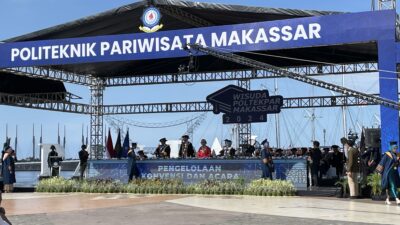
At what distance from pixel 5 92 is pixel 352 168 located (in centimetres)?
1832

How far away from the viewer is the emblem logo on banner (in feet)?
67.3

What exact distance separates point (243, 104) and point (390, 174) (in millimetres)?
8625

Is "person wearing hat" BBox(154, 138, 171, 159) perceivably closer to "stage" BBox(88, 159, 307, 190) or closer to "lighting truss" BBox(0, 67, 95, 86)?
"stage" BBox(88, 159, 307, 190)

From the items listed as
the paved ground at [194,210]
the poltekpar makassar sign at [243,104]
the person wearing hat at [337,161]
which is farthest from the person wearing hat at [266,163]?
the person wearing hat at [337,161]

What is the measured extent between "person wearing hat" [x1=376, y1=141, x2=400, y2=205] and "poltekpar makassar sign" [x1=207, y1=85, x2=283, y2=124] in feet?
23.6

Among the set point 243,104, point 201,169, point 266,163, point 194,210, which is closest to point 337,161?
point 243,104

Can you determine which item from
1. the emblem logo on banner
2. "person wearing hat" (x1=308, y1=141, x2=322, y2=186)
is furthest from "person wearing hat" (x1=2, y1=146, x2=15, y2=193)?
"person wearing hat" (x1=308, y1=141, x2=322, y2=186)

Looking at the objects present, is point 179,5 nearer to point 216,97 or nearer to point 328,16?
point 216,97

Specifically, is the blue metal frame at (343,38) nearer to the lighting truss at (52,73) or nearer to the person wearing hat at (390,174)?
the person wearing hat at (390,174)

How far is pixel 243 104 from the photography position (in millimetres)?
22719

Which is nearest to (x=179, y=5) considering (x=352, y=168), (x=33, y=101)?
(x=352, y=168)

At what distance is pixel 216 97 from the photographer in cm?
2320

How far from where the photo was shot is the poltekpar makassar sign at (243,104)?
2209 cm

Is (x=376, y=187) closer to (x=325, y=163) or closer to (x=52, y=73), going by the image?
(x=325, y=163)
